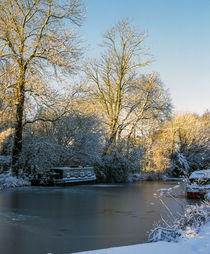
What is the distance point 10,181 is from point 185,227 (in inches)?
600

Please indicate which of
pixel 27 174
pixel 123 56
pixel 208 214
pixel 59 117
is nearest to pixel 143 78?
pixel 123 56

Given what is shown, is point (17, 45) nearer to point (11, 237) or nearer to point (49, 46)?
point (49, 46)

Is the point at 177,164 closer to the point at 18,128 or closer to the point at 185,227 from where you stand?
the point at 18,128

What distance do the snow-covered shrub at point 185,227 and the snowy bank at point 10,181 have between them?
14.4 metres

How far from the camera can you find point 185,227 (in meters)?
7.12

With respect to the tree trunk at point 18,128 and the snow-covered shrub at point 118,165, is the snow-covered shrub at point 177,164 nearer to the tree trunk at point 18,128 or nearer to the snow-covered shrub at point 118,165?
the snow-covered shrub at point 118,165

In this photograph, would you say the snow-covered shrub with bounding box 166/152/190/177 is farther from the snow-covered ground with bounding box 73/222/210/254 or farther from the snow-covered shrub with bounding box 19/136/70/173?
the snow-covered ground with bounding box 73/222/210/254

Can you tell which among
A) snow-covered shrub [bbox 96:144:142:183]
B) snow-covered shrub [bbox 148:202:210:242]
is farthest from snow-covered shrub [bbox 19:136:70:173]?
snow-covered shrub [bbox 148:202:210:242]

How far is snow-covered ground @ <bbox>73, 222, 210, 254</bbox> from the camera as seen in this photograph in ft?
18.6

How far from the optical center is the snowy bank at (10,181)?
1997 centimetres

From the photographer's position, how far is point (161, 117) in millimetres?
35188

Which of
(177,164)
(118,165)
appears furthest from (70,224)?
(177,164)

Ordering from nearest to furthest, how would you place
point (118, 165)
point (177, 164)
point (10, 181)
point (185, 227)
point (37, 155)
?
point (185, 227)
point (10, 181)
point (37, 155)
point (118, 165)
point (177, 164)

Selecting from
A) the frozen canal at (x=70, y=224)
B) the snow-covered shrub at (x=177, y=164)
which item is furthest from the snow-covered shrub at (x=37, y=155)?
the snow-covered shrub at (x=177, y=164)
